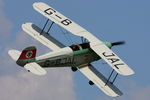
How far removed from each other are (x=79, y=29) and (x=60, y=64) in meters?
4.35

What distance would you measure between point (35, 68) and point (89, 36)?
7.12 metres

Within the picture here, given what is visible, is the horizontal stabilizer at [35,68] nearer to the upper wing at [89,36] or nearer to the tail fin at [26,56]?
the tail fin at [26,56]

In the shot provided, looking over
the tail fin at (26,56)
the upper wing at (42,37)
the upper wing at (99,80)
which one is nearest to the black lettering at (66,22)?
the upper wing at (42,37)

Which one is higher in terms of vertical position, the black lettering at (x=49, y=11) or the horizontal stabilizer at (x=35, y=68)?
the horizontal stabilizer at (x=35, y=68)

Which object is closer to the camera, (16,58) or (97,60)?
(16,58)

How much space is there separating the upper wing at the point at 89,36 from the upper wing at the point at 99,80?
1261mm

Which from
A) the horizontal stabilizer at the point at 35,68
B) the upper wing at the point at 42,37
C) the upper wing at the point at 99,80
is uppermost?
the horizontal stabilizer at the point at 35,68

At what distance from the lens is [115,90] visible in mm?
55312

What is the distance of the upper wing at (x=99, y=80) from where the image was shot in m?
55.0

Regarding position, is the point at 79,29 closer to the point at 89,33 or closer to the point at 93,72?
the point at 89,33

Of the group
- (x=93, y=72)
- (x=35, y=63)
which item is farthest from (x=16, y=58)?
(x=93, y=72)

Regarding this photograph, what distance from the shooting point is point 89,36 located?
60.2m

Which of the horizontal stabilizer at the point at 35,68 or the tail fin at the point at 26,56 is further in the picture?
the tail fin at the point at 26,56

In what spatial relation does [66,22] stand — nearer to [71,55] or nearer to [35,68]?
[71,55]
